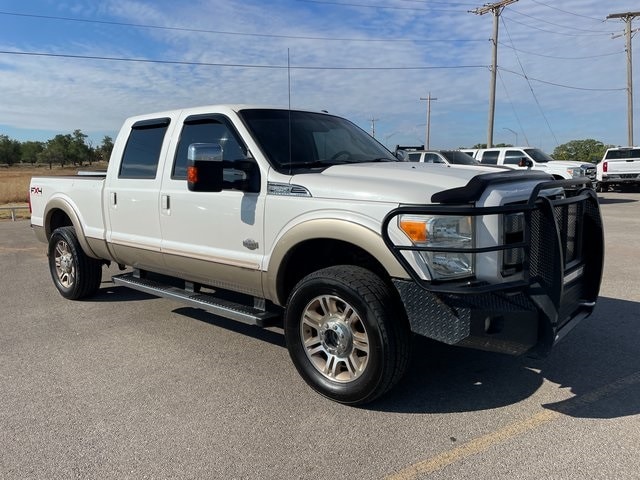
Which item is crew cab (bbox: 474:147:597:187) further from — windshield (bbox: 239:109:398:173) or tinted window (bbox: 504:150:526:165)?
windshield (bbox: 239:109:398:173)

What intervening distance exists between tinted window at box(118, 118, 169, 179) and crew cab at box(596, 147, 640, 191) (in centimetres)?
2365

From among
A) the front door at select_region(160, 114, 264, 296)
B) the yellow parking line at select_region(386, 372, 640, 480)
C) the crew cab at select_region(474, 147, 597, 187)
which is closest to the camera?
the yellow parking line at select_region(386, 372, 640, 480)

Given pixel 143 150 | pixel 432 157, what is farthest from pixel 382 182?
pixel 432 157

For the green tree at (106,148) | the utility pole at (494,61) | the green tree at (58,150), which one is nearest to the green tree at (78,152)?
the green tree at (58,150)

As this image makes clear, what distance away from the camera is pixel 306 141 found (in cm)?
456

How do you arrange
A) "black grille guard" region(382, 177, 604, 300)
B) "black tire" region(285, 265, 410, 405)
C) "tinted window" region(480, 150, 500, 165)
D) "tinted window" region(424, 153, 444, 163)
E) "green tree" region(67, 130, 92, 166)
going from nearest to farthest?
"black grille guard" region(382, 177, 604, 300)
"black tire" region(285, 265, 410, 405)
"tinted window" region(424, 153, 444, 163)
"tinted window" region(480, 150, 500, 165)
"green tree" region(67, 130, 92, 166)

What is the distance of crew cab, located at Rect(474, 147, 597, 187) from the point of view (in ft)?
64.4

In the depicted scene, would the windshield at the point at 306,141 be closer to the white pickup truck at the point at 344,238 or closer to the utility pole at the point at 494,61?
the white pickup truck at the point at 344,238

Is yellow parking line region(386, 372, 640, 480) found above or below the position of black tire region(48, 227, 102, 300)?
below

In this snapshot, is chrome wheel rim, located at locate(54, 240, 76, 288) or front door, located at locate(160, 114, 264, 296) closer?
front door, located at locate(160, 114, 264, 296)

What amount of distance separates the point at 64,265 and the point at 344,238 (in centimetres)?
440

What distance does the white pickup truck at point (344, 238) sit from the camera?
3170 millimetres

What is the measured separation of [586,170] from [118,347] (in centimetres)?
2075

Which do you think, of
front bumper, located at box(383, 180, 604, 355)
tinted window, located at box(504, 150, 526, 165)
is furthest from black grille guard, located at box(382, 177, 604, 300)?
tinted window, located at box(504, 150, 526, 165)
